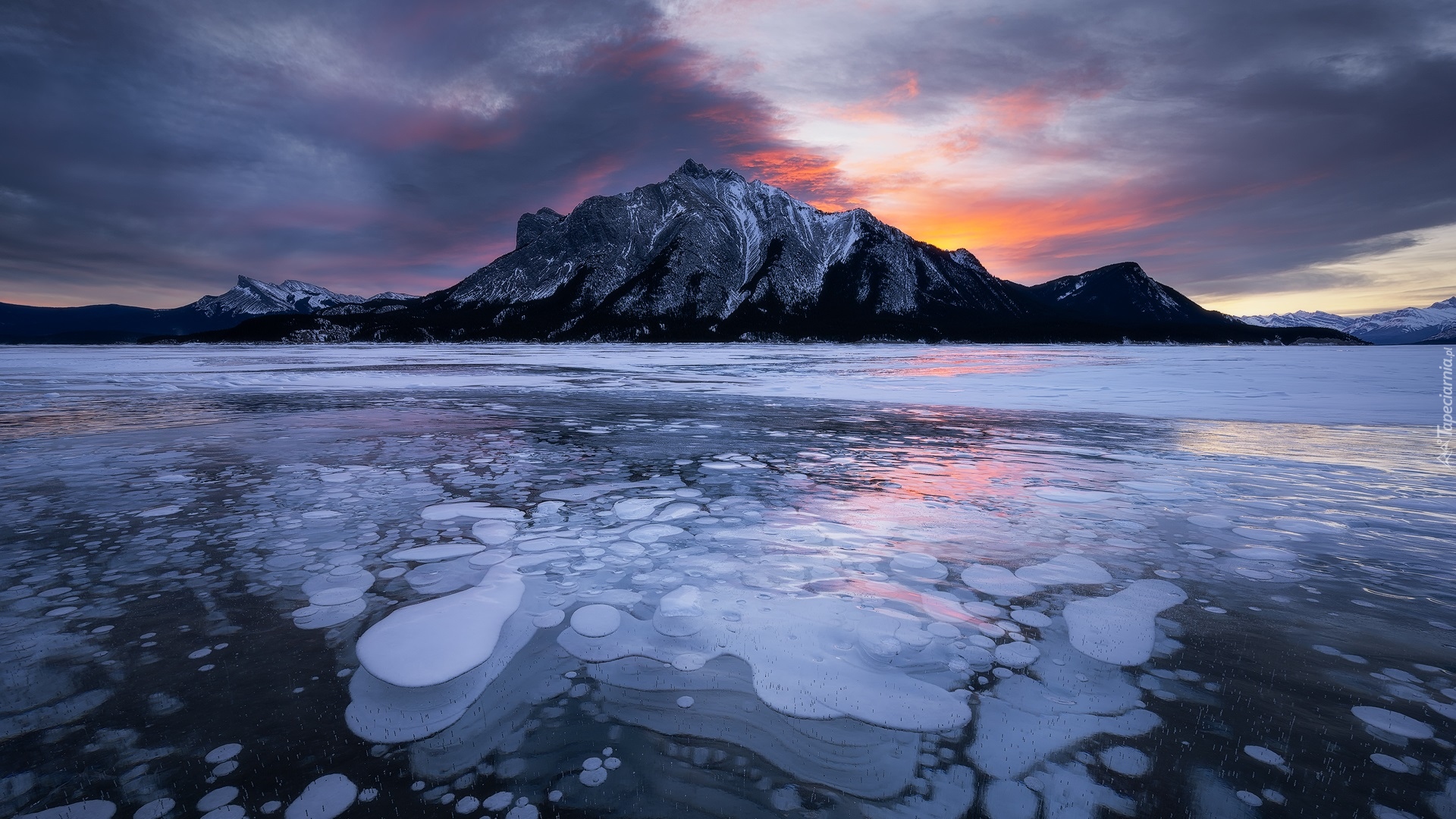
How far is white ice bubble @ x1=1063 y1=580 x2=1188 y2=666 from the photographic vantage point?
3318 millimetres

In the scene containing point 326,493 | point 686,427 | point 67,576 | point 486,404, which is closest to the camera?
point 67,576

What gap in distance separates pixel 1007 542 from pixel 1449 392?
76.7 feet

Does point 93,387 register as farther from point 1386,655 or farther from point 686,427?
point 1386,655

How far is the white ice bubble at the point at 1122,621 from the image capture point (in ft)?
10.9

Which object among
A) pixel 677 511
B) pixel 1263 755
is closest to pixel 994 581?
pixel 1263 755

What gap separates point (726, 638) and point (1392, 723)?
3.15 meters

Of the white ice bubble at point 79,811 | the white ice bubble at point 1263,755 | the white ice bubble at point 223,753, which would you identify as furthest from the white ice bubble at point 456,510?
the white ice bubble at point 1263,755

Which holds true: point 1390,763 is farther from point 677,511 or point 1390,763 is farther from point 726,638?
point 677,511

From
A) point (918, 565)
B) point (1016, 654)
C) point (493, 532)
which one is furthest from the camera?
point (493, 532)

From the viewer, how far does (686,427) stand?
39.4 feet

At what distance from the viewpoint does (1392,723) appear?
2689mm

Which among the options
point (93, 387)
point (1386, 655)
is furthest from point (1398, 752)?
point (93, 387)

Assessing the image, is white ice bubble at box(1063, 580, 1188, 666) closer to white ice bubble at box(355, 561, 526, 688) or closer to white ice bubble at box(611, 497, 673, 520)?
white ice bubble at box(355, 561, 526, 688)

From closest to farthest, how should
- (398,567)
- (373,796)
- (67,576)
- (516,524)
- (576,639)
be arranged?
(373,796) → (576,639) → (67,576) → (398,567) → (516,524)
